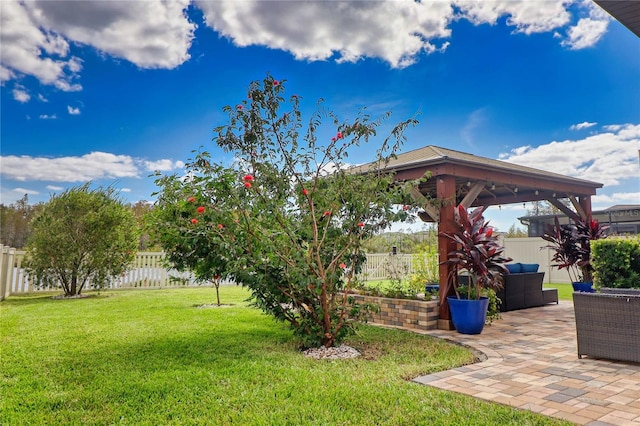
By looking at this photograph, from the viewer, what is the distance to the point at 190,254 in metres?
4.90

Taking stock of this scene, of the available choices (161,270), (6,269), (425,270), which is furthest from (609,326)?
(161,270)

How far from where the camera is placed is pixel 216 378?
3.45 m

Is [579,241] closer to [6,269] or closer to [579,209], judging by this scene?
[579,209]

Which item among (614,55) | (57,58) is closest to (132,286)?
(57,58)

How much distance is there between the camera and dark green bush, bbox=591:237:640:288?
5.95 m

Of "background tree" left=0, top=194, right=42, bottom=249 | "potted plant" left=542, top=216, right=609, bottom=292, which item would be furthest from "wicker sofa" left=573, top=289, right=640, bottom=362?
"background tree" left=0, top=194, right=42, bottom=249

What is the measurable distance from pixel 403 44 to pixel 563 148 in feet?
30.5

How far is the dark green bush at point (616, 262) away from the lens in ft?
19.5

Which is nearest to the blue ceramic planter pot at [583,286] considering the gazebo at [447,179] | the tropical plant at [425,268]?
the gazebo at [447,179]

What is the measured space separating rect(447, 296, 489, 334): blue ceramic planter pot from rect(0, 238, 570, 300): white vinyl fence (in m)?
1.76

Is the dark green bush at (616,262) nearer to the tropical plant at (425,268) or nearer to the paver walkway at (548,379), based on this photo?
the paver walkway at (548,379)

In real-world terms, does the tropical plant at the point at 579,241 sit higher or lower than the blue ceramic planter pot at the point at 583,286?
higher

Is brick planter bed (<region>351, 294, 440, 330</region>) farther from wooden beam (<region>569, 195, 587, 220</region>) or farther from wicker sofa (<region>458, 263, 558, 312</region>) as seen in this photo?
wooden beam (<region>569, 195, 587, 220</region>)

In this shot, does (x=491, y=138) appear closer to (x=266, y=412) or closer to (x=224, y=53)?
(x=224, y=53)
